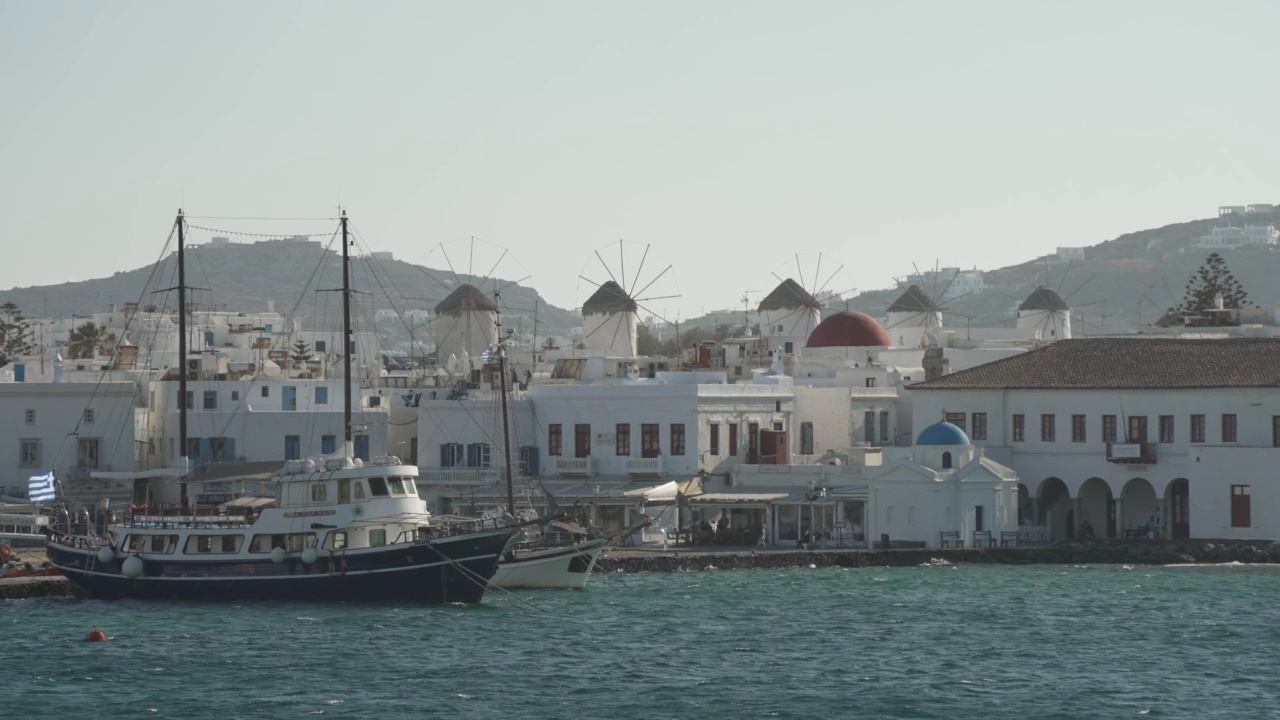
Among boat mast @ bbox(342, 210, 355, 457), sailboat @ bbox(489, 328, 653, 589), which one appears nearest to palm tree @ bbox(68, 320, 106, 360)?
boat mast @ bbox(342, 210, 355, 457)

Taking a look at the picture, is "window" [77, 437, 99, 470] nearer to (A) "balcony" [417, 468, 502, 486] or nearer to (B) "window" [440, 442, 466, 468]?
(A) "balcony" [417, 468, 502, 486]

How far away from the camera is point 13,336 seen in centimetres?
12794

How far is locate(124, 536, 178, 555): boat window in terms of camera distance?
54969 mm

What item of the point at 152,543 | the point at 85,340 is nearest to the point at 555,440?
the point at 152,543

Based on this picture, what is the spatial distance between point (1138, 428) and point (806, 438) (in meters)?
12.8

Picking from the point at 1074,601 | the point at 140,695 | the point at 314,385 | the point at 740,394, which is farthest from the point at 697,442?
the point at 140,695

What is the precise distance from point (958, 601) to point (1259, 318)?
42404 mm

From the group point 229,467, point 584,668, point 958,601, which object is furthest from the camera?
point 229,467

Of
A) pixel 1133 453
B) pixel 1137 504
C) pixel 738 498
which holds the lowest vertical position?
pixel 1137 504

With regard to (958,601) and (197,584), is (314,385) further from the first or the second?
(958,601)

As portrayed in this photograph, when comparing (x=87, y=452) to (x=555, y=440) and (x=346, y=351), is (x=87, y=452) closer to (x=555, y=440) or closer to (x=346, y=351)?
(x=555, y=440)

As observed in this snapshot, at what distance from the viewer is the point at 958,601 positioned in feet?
178

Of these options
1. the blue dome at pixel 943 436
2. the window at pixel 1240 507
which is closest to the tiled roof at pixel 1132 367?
the window at pixel 1240 507

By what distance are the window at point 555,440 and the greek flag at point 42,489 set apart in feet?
51.3
